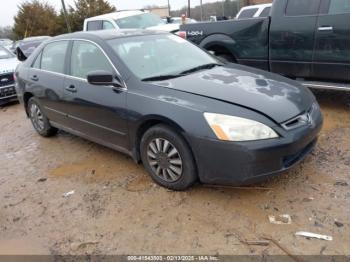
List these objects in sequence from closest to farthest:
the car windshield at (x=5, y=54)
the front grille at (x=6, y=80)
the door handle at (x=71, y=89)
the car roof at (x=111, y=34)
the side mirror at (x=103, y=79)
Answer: the side mirror at (x=103, y=79) → the car roof at (x=111, y=34) → the door handle at (x=71, y=89) → the front grille at (x=6, y=80) → the car windshield at (x=5, y=54)

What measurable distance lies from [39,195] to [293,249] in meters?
2.73

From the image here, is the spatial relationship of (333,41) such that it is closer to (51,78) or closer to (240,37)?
(240,37)

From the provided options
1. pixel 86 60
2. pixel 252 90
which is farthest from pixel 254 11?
pixel 252 90

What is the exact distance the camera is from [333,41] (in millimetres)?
5207

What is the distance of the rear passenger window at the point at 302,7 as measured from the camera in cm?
543

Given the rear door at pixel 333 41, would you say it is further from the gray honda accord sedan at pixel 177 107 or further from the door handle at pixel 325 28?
the gray honda accord sedan at pixel 177 107

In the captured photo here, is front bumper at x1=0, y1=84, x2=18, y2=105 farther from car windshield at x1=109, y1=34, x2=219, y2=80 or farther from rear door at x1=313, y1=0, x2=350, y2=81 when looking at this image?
rear door at x1=313, y1=0, x2=350, y2=81

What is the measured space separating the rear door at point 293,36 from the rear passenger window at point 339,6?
202mm

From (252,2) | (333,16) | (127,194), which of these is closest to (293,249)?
(127,194)

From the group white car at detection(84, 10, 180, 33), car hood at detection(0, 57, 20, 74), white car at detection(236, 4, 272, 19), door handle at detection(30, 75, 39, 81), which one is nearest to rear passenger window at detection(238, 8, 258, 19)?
white car at detection(236, 4, 272, 19)

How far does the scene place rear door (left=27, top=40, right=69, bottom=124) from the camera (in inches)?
191

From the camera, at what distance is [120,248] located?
9.77ft

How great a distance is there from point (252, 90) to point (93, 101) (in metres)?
1.84

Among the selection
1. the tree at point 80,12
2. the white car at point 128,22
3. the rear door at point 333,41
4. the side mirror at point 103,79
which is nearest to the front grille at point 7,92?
the white car at point 128,22
